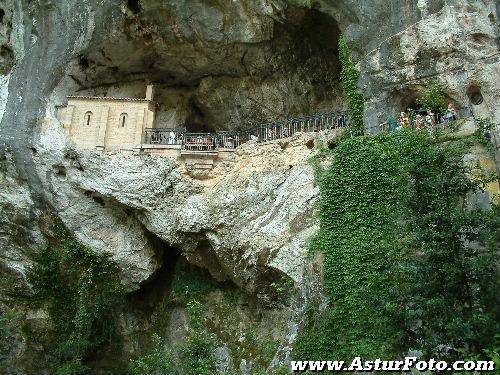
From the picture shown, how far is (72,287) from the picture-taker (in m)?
17.8

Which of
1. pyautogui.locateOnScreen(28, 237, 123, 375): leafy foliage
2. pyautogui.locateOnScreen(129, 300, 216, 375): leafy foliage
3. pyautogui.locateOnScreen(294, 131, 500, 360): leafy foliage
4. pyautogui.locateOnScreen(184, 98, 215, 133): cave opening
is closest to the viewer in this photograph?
pyautogui.locateOnScreen(294, 131, 500, 360): leafy foliage

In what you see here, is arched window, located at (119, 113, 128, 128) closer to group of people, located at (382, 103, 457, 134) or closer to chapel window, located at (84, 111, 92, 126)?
chapel window, located at (84, 111, 92, 126)

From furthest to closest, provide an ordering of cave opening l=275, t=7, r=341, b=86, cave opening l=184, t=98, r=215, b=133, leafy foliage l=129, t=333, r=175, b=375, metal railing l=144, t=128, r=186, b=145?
cave opening l=184, t=98, r=215, b=133 < metal railing l=144, t=128, r=186, b=145 < cave opening l=275, t=7, r=341, b=86 < leafy foliage l=129, t=333, r=175, b=375

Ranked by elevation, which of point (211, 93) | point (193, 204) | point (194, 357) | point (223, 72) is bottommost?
point (194, 357)

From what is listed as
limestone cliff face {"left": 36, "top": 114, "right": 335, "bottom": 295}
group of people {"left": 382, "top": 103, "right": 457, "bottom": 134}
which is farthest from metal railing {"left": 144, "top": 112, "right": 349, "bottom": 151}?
group of people {"left": 382, "top": 103, "right": 457, "bottom": 134}

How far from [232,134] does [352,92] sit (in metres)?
4.82

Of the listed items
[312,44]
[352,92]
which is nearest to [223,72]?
[312,44]

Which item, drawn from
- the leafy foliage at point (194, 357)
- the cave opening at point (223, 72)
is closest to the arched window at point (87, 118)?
the cave opening at point (223, 72)

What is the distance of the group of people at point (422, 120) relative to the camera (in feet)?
46.9

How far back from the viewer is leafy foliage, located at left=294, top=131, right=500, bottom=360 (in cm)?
948

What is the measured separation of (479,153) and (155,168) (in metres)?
9.90

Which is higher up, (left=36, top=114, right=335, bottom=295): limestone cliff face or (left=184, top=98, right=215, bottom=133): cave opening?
(left=184, top=98, right=215, bottom=133): cave opening

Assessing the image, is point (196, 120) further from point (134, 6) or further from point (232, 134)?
point (134, 6)

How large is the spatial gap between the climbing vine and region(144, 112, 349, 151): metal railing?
1333 millimetres
